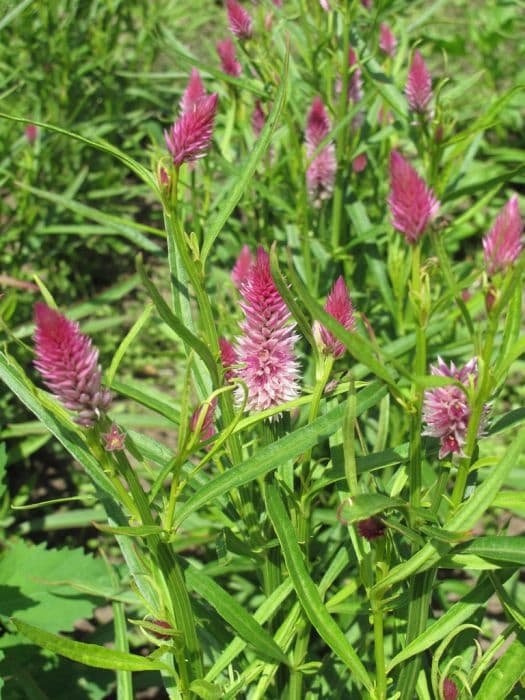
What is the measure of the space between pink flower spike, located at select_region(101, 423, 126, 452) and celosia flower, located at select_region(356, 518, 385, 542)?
314 millimetres

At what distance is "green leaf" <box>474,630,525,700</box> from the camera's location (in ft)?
3.52

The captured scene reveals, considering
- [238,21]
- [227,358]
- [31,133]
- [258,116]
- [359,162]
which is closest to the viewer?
[227,358]

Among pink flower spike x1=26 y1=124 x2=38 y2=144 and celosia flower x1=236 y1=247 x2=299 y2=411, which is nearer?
celosia flower x1=236 y1=247 x2=299 y2=411

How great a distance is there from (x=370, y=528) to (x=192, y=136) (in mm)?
564

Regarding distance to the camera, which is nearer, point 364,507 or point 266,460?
point 364,507

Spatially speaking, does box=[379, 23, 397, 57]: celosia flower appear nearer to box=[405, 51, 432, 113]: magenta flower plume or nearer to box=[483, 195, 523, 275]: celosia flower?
box=[405, 51, 432, 113]: magenta flower plume

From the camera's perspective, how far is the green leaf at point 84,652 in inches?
37.9

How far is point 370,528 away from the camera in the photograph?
3.20ft

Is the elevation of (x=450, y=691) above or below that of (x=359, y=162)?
below

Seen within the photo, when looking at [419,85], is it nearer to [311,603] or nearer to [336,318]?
[336,318]

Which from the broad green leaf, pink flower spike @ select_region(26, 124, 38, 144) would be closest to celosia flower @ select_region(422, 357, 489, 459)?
the broad green leaf

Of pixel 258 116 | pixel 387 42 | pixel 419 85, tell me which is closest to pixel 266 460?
pixel 419 85

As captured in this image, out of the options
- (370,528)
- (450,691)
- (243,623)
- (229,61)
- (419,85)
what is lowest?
(450,691)

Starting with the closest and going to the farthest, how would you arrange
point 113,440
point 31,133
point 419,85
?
1. point 113,440
2. point 419,85
3. point 31,133
